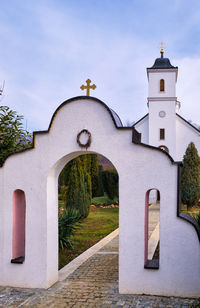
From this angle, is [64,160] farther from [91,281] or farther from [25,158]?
[91,281]

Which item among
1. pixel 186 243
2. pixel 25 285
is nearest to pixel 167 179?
pixel 186 243

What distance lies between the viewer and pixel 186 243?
493 cm

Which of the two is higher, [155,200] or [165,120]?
[165,120]

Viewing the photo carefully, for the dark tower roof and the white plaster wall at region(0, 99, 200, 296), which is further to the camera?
the dark tower roof

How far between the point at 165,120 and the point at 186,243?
18406 mm

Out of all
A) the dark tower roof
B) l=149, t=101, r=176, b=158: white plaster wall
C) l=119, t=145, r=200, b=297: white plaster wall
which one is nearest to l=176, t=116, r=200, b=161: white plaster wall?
l=149, t=101, r=176, b=158: white plaster wall

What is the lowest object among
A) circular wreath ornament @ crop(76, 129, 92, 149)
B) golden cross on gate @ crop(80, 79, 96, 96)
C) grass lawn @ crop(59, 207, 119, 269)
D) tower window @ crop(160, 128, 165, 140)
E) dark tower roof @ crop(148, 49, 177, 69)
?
grass lawn @ crop(59, 207, 119, 269)

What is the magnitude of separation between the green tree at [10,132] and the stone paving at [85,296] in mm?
3183

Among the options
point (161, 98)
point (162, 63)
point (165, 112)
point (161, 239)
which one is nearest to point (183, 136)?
point (165, 112)

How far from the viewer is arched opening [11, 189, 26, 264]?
18.9 feet

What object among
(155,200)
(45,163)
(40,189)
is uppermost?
(45,163)

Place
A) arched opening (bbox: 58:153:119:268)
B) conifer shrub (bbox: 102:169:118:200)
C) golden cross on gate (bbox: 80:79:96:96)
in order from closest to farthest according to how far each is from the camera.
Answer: golden cross on gate (bbox: 80:79:96:96) < arched opening (bbox: 58:153:119:268) < conifer shrub (bbox: 102:169:118:200)

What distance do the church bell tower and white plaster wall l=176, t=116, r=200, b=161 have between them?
30.0 inches

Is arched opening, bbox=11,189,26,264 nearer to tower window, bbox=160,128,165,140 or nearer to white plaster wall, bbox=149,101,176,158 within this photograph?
white plaster wall, bbox=149,101,176,158
